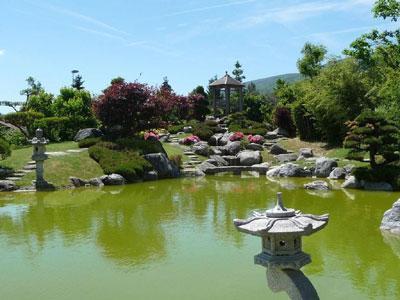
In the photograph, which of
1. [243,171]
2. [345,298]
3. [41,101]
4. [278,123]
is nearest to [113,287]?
[345,298]

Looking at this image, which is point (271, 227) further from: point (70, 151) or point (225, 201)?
point (70, 151)

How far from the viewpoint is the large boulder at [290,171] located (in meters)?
22.6

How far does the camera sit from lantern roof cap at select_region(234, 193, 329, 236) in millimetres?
4406

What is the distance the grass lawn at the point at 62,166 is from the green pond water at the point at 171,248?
232 cm

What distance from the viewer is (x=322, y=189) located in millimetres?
18188

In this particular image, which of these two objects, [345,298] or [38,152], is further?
[38,152]

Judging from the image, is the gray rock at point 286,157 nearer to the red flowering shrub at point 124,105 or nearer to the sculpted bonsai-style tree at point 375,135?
the red flowering shrub at point 124,105

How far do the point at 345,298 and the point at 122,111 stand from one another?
19559mm

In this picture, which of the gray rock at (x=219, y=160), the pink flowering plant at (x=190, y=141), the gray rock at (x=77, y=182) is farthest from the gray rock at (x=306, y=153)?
the gray rock at (x=77, y=182)

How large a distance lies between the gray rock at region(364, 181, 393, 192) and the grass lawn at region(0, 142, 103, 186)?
10.6 m

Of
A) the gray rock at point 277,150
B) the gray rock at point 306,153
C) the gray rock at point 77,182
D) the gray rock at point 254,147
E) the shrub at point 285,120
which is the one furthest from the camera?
the shrub at point 285,120

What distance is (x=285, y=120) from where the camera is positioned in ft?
107

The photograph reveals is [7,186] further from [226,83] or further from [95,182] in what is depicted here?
[226,83]

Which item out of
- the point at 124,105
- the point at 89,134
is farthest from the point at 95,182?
the point at 89,134
